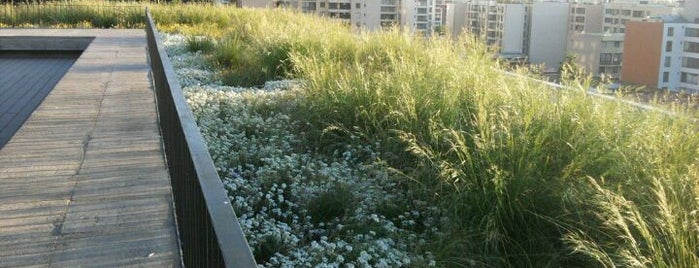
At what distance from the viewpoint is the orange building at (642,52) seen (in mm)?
7594

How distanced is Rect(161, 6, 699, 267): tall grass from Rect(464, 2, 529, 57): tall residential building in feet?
14.3

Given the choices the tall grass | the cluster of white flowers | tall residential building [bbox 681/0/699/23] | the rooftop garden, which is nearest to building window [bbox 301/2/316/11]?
tall residential building [bbox 681/0/699/23]

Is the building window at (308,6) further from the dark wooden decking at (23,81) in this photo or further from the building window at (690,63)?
the building window at (690,63)

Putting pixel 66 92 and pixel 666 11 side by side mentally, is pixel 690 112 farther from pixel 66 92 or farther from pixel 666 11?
pixel 666 11

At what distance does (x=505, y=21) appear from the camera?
1305 centimetres

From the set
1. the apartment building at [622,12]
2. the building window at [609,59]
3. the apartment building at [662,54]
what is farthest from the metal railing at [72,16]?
the building window at [609,59]

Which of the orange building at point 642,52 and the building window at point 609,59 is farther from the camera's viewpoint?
the building window at point 609,59

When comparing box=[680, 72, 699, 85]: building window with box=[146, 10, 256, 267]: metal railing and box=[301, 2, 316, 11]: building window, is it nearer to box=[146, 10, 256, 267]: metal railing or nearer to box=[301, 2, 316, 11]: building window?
box=[146, 10, 256, 267]: metal railing

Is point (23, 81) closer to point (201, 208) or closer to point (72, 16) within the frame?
A: point (201, 208)

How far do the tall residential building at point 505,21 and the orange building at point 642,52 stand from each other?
148cm

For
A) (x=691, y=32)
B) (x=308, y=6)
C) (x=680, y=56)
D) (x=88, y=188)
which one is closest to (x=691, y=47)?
(x=680, y=56)

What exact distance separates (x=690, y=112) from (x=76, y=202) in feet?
11.6

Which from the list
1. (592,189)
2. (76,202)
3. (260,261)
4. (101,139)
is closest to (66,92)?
(101,139)

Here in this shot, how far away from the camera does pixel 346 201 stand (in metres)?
4.34
